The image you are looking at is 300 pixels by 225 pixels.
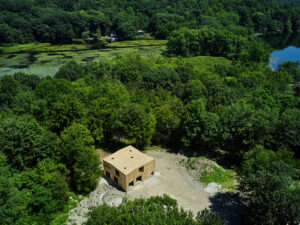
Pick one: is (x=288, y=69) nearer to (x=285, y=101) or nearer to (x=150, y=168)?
(x=285, y=101)

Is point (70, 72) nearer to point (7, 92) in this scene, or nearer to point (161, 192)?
point (7, 92)

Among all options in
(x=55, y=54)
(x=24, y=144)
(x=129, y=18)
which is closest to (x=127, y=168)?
(x=24, y=144)

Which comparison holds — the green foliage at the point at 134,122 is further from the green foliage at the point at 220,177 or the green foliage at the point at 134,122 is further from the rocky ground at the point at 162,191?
the green foliage at the point at 220,177

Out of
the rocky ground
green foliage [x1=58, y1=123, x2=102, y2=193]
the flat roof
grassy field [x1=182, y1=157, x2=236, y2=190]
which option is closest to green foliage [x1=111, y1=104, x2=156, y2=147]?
the flat roof

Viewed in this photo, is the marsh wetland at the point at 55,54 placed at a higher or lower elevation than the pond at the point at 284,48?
higher

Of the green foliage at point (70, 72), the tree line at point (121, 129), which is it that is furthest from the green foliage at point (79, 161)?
the green foliage at point (70, 72)

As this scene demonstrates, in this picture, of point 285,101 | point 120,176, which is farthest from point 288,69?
point 120,176
